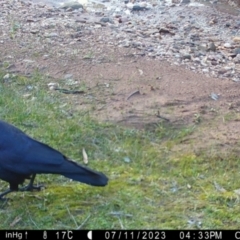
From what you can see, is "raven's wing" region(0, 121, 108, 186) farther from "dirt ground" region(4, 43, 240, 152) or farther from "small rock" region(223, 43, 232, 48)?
"small rock" region(223, 43, 232, 48)

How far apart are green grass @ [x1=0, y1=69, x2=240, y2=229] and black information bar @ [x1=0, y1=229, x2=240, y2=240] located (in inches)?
3.2

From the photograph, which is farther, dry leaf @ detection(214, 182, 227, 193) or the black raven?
dry leaf @ detection(214, 182, 227, 193)

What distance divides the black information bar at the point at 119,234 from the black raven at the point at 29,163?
31 cm

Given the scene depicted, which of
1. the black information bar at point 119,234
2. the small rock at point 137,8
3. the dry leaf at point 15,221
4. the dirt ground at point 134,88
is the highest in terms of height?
the black information bar at point 119,234

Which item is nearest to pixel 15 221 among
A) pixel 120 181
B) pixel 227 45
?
pixel 120 181

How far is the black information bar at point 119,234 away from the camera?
4.13 metres

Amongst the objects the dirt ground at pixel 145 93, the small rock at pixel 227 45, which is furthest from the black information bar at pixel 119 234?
the small rock at pixel 227 45

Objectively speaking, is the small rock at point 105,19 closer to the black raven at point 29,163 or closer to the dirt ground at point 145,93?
the dirt ground at point 145,93

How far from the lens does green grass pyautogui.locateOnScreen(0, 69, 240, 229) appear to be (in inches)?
174

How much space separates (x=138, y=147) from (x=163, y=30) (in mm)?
3047

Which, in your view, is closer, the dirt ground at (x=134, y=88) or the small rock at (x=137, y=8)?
the dirt ground at (x=134, y=88)

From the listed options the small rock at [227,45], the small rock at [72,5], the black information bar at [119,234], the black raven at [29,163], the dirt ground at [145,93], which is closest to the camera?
the black information bar at [119,234]

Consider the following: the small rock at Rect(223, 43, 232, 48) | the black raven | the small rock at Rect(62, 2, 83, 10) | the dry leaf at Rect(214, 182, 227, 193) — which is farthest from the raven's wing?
the small rock at Rect(62, 2, 83, 10)

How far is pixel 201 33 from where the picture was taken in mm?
8367
